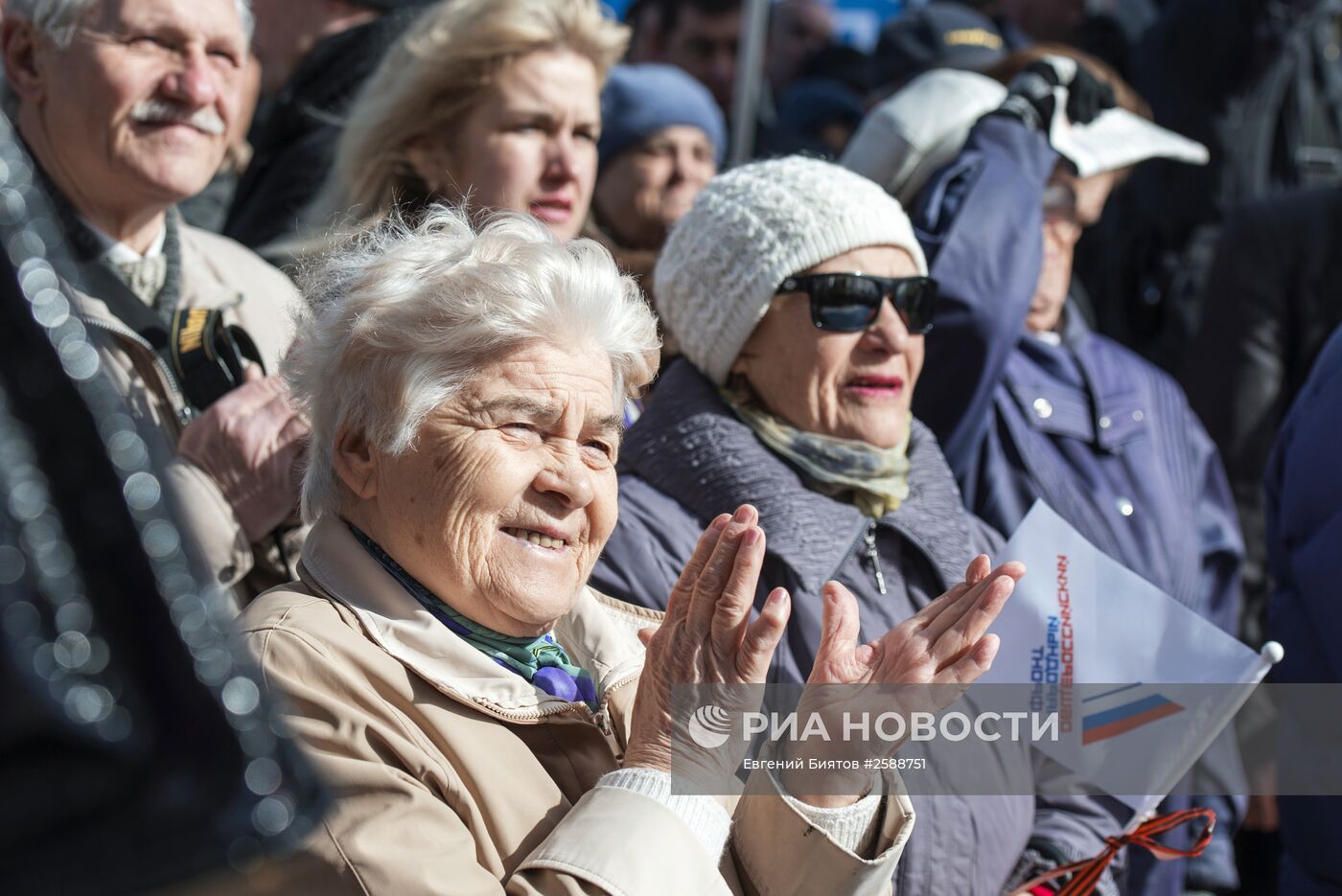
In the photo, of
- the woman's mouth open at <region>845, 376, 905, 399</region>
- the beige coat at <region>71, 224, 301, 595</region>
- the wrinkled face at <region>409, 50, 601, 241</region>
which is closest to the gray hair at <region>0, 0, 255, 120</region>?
the beige coat at <region>71, 224, 301, 595</region>

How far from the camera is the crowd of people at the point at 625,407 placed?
6.65ft

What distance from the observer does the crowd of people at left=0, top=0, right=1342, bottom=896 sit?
2.03 meters

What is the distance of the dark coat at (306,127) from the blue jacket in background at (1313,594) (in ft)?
8.35

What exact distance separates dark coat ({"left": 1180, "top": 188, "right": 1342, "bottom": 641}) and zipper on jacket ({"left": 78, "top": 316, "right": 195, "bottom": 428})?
355 cm

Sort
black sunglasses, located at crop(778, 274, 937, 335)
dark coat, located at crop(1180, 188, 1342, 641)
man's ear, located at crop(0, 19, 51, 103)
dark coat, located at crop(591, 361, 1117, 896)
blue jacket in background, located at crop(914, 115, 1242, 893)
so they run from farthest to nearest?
dark coat, located at crop(1180, 188, 1342, 641) → blue jacket in background, located at crop(914, 115, 1242, 893) → black sunglasses, located at crop(778, 274, 937, 335) → man's ear, located at crop(0, 19, 51, 103) → dark coat, located at crop(591, 361, 1117, 896)

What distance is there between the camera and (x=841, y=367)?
10.1ft

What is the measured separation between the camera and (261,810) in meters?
0.83

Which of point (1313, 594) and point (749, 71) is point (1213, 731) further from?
point (749, 71)

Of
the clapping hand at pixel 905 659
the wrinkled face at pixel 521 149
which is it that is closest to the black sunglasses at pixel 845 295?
the wrinkled face at pixel 521 149

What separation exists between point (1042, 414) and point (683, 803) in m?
2.21

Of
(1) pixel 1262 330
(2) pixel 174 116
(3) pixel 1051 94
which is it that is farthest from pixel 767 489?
(1) pixel 1262 330

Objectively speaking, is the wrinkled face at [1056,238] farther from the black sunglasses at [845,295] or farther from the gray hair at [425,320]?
the gray hair at [425,320]

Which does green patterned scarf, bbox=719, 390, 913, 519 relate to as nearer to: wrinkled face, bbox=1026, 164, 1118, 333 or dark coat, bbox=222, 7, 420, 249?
wrinkled face, bbox=1026, 164, 1118, 333

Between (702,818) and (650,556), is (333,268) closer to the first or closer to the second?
(650,556)
